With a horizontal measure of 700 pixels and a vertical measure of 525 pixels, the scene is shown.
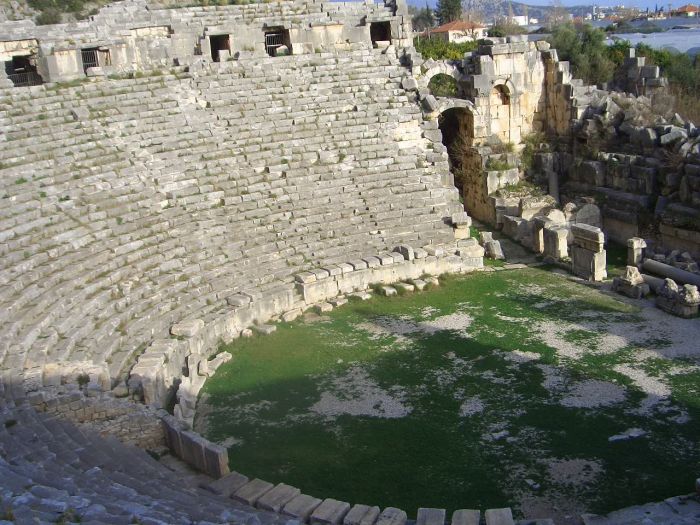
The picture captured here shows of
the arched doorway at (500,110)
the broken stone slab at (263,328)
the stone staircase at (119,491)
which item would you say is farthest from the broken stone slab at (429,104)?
the stone staircase at (119,491)

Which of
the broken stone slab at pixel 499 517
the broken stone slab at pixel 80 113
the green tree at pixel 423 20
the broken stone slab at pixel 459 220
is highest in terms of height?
the green tree at pixel 423 20

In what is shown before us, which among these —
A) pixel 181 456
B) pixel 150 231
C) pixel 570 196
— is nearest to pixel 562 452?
pixel 181 456

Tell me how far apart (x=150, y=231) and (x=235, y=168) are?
2622mm

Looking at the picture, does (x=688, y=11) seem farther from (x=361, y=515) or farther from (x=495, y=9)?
(x=361, y=515)

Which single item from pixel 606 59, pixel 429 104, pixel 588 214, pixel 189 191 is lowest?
pixel 588 214

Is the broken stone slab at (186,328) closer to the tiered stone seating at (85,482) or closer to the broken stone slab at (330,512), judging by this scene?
the tiered stone seating at (85,482)

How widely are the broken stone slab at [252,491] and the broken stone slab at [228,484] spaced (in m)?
0.07

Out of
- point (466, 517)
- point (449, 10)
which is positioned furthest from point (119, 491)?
point (449, 10)

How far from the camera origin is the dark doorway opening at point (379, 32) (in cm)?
2022

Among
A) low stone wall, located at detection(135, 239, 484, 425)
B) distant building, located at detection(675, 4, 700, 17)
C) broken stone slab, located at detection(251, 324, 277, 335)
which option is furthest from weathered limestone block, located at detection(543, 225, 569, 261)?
distant building, located at detection(675, 4, 700, 17)

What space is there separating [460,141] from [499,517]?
46.8 feet

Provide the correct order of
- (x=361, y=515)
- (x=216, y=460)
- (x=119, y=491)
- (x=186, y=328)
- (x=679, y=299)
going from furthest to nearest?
(x=679, y=299), (x=186, y=328), (x=216, y=460), (x=361, y=515), (x=119, y=491)

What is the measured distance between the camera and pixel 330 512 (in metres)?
7.67

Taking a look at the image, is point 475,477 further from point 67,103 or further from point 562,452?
point 67,103
